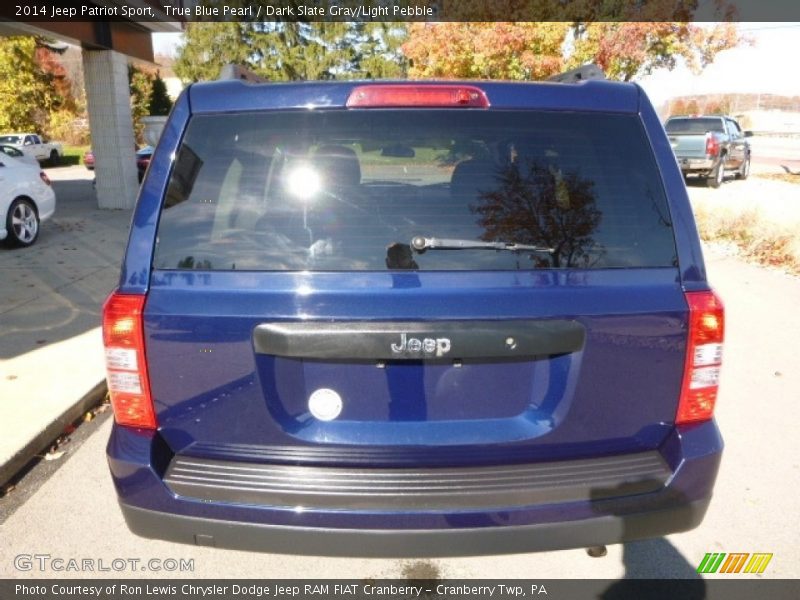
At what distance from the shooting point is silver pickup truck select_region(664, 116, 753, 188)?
16547 mm

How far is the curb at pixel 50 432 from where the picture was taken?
328 centimetres

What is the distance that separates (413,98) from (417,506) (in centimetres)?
132

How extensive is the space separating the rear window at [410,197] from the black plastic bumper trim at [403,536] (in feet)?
2.72

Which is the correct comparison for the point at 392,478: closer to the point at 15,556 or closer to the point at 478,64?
the point at 15,556

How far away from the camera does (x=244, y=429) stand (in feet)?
6.14

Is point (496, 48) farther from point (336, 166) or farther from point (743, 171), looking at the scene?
point (336, 166)

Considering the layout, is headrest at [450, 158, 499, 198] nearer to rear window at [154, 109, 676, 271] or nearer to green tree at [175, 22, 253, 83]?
rear window at [154, 109, 676, 271]

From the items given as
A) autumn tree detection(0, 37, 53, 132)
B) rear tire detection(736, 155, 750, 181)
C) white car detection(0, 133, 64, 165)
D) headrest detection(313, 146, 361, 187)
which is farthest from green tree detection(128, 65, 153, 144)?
headrest detection(313, 146, 361, 187)

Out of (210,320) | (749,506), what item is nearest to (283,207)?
(210,320)

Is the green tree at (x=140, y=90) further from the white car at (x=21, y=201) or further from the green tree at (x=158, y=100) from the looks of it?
the white car at (x=21, y=201)

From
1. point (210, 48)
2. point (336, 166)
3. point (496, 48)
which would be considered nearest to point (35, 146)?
point (210, 48)

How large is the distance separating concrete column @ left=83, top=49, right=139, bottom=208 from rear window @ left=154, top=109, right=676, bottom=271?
12.4 meters

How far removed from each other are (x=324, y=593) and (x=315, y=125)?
1874 mm

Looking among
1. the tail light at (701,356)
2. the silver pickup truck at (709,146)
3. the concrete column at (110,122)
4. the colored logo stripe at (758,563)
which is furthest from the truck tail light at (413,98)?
the silver pickup truck at (709,146)
